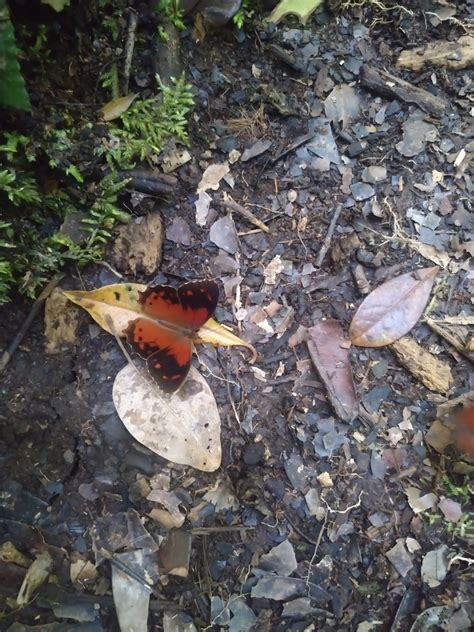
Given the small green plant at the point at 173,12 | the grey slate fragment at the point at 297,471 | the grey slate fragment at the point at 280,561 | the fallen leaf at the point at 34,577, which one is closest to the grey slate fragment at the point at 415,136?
the small green plant at the point at 173,12

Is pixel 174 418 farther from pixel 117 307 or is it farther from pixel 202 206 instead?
pixel 202 206

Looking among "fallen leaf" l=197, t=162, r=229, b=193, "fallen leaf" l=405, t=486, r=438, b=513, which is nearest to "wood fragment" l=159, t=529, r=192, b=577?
"fallen leaf" l=405, t=486, r=438, b=513

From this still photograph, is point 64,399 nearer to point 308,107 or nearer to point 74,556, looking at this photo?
point 74,556

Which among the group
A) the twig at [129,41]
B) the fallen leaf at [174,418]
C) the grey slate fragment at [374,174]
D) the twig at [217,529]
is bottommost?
the twig at [217,529]

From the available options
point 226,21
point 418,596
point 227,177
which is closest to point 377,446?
point 418,596

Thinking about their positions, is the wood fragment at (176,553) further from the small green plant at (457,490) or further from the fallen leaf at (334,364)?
the small green plant at (457,490)

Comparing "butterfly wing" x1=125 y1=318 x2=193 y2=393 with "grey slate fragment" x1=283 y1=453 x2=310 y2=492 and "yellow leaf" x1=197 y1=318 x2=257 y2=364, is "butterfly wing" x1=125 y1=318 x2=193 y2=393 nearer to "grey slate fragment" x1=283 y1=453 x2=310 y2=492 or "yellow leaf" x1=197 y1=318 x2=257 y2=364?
"yellow leaf" x1=197 y1=318 x2=257 y2=364

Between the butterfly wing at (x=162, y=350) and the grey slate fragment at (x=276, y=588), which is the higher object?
the butterfly wing at (x=162, y=350)
